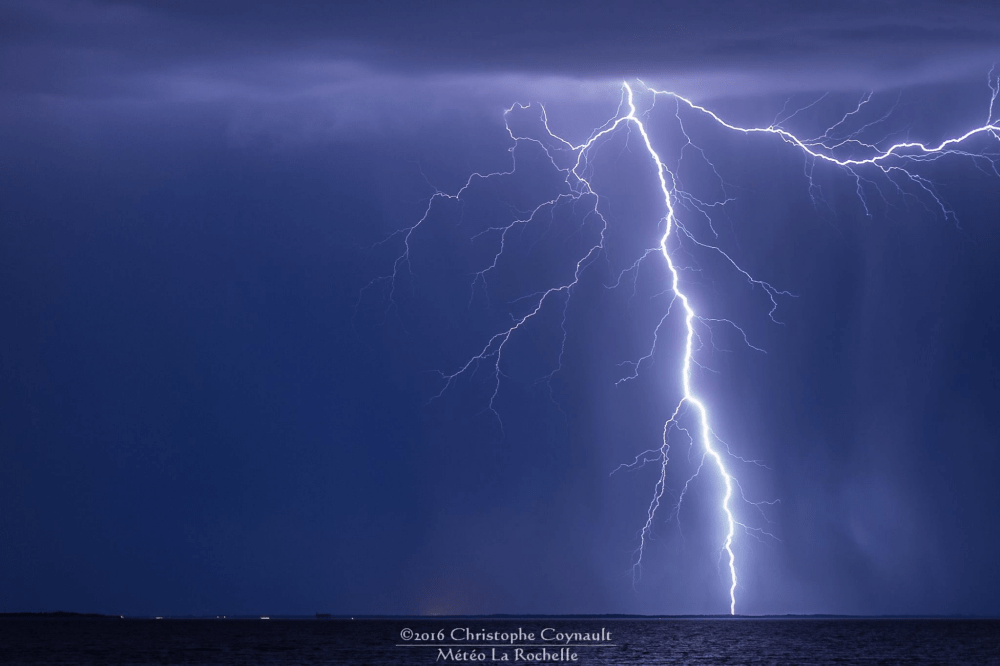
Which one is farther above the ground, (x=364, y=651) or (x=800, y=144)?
(x=800, y=144)

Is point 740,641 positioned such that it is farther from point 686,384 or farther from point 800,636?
point 686,384

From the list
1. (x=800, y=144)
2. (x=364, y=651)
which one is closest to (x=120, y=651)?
(x=364, y=651)

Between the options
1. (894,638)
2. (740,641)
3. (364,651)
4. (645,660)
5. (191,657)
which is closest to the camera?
(645,660)

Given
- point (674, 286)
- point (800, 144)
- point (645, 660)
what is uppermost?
point (800, 144)

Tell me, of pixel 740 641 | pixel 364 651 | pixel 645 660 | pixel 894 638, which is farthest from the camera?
pixel 894 638

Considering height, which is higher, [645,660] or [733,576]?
[733,576]

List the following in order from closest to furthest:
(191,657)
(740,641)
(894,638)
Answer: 1. (191,657)
2. (740,641)
3. (894,638)

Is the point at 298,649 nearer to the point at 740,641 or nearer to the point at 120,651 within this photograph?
the point at 120,651

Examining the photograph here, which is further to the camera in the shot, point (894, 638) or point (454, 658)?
point (894, 638)

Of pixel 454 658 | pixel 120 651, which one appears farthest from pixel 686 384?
pixel 120 651
